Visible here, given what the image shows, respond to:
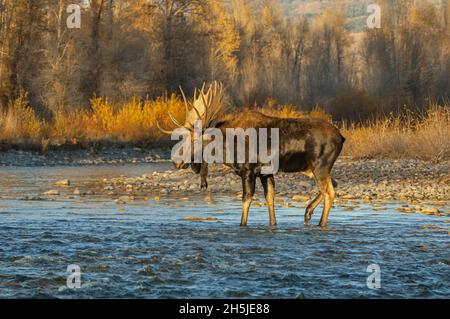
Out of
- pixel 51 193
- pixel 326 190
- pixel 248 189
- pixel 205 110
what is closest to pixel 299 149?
pixel 326 190

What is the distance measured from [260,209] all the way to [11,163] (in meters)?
15.7

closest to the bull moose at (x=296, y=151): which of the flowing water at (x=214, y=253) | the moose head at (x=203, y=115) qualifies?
the moose head at (x=203, y=115)

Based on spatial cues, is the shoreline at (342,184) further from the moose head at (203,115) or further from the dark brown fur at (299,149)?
the dark brown fur at (299,149)

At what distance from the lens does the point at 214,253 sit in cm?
1139

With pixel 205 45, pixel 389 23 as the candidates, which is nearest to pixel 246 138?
pixel 205 45

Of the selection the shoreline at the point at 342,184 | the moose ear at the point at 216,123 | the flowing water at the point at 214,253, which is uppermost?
the moose ear at the point at 216,123

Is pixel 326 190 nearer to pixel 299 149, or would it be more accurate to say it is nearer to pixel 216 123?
pixel 299 149

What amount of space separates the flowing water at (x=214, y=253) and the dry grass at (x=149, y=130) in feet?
33.9

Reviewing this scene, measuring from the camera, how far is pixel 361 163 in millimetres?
26078

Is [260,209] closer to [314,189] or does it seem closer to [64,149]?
[314,189]

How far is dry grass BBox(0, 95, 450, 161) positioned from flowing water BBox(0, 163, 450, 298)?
1032cm

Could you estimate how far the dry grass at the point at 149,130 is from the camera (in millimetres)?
26750

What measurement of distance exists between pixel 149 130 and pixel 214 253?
85.1 ft

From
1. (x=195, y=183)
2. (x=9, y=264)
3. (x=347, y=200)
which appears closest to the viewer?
(x=9, y=264)
